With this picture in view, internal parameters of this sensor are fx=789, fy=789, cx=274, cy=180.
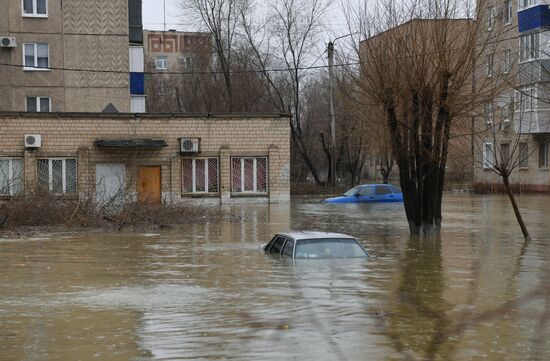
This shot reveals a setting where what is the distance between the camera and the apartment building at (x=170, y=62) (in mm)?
62844

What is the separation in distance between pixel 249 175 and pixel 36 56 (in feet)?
45.1

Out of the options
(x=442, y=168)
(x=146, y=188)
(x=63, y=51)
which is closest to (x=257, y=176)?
(x=146, y=188)

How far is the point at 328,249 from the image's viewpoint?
15500mm

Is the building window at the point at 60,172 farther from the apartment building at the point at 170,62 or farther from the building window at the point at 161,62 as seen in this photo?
the building window at the point at 161,62

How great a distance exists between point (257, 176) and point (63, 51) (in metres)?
13.1

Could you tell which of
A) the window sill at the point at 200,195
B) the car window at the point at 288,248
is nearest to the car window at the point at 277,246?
the car window at the point at 288,248

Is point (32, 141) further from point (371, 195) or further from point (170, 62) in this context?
point (170, 62)

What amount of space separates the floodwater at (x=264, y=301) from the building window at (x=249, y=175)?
51.5 feet

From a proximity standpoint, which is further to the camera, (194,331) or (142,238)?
(142,238)

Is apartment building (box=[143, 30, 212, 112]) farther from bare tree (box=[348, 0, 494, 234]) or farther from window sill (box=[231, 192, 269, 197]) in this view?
bare tree (box=[348, 0, 494, 234])

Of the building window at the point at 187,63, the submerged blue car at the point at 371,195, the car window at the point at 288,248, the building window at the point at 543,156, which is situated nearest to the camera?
the car window at the point at 288,248

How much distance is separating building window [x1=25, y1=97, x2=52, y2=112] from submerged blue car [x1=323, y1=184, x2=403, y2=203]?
1576 centimetres

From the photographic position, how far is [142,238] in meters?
23.0

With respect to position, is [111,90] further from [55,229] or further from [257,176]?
[55,229]
